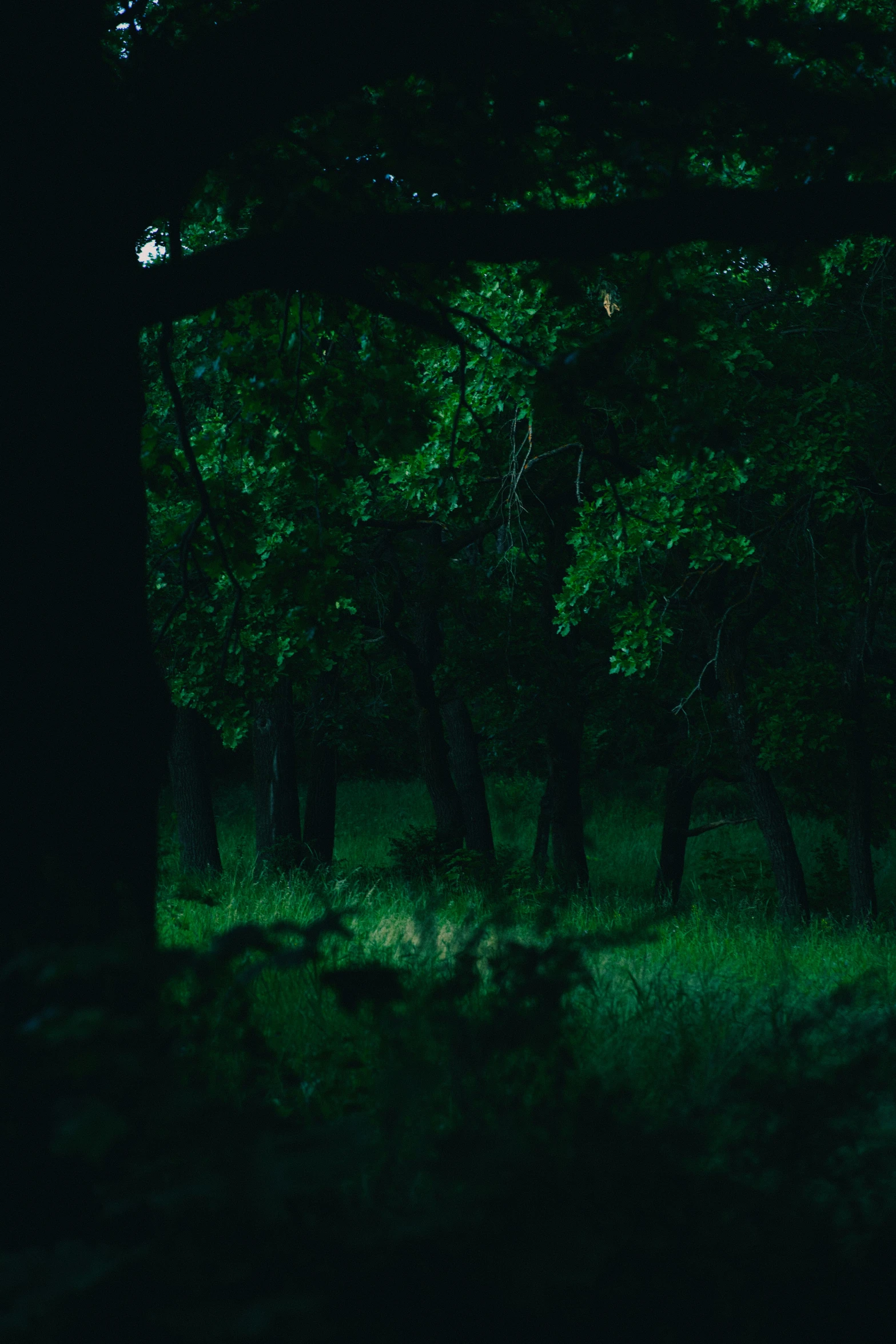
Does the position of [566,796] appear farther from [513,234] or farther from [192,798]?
[513,234]

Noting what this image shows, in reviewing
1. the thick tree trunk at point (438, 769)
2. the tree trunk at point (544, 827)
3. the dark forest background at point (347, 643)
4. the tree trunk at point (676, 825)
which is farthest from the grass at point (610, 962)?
the tree trunk at point (676, 825)

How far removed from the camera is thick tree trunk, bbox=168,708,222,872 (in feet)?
55.5

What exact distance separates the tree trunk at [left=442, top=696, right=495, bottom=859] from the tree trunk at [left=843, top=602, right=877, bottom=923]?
18.6 ft

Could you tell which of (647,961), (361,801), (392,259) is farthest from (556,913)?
(361,801)

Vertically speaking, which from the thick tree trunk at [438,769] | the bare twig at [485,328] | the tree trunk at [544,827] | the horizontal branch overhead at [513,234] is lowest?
the tree trunk at [544,827]

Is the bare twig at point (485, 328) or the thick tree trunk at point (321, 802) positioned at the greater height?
the bare twig at point (485, 328)

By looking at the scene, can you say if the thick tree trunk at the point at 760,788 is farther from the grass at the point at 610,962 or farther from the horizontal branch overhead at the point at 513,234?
the horizontal branch overhead at the point at 513,234

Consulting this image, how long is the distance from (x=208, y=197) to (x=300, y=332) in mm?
1073

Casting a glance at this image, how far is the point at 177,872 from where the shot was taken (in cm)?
1341

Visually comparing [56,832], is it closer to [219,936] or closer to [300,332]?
[219,936]

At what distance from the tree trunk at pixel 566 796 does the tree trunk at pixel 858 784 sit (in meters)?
3.89

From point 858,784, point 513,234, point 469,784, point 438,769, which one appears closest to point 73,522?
point 513,234

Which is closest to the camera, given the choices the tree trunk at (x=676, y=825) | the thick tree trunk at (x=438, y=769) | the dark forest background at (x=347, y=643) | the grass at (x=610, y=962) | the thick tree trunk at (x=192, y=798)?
the dark forest background at (x=347, y=643)

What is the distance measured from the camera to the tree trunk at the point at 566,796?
17531 millimetres
